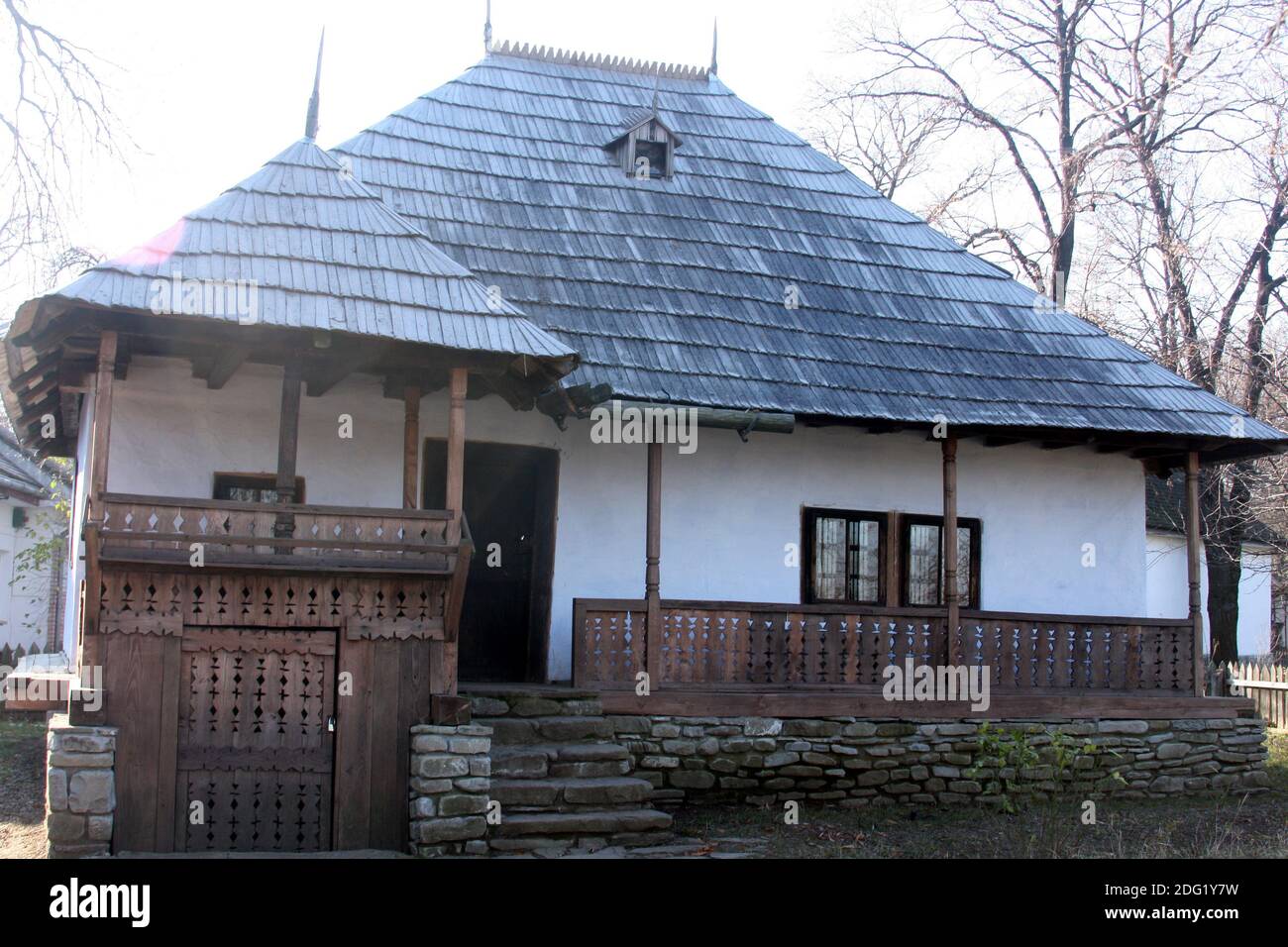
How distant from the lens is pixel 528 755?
10.3 metres

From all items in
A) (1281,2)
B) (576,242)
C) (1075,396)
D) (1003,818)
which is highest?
(1281,2)

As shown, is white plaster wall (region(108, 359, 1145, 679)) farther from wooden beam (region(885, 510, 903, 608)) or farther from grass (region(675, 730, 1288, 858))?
grass (region(675, 730, 1288, 858))

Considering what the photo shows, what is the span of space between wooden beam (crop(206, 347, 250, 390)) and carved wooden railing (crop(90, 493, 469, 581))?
47.8 inches

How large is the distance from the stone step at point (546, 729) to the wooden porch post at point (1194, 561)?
623cm

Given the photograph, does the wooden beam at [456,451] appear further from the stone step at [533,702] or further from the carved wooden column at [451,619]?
the stone step at [533,702]

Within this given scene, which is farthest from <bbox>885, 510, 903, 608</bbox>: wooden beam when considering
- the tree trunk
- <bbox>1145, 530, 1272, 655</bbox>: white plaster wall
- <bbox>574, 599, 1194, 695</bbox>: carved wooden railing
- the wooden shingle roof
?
<bbox>1145, 530, 1272, 655</bbox>: white plaster wall

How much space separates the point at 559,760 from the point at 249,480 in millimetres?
3566

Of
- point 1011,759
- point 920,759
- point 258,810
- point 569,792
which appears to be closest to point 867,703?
point 920,759

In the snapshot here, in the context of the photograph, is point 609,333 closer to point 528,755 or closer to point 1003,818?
point 528,755

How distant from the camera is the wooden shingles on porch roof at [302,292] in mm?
9000

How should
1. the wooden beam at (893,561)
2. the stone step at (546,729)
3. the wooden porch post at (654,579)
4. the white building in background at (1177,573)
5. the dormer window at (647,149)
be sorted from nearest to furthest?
→ the stone step at (546,729), the wooden porch post at (654,579), the wooden beam at (893,561), the dormer window at (647,149), the white building in background at (1177,573)

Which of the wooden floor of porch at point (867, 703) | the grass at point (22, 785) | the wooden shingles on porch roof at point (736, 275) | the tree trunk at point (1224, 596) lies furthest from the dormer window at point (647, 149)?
the tree trunk at point (1224, 596)
